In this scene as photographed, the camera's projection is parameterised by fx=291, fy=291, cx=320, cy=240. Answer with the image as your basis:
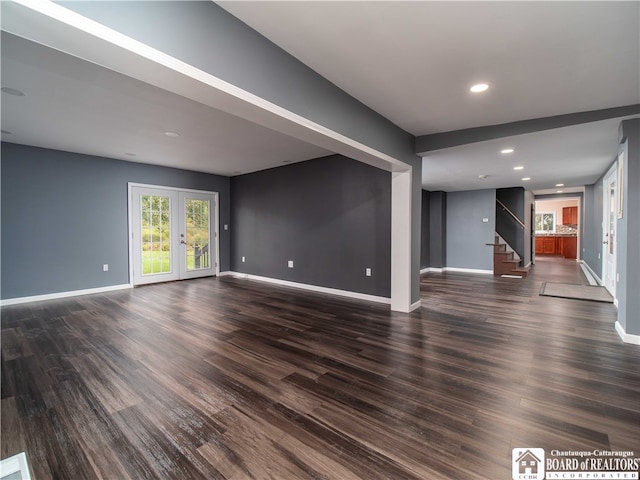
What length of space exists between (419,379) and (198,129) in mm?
3973

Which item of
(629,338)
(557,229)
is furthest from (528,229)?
(629,338)

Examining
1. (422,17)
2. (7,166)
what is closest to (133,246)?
(7,166)

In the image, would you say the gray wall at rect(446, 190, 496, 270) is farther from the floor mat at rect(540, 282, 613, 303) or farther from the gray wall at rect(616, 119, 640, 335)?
the gray wall at rect(616, 119, 640, 335)

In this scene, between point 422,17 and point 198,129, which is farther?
point 198,129

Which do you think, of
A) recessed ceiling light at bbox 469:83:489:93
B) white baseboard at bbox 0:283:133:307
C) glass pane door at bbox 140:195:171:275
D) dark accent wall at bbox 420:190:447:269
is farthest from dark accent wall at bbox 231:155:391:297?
dark accent wall at bbox 420:190:447:269

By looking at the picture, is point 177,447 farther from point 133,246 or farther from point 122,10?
point 133,246

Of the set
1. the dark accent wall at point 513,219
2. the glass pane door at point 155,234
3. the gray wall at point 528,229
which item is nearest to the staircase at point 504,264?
the dark accent wall at point 513,219

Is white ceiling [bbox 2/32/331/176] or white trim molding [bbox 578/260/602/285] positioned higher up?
white ceiling [bbox 2/32/331/176]

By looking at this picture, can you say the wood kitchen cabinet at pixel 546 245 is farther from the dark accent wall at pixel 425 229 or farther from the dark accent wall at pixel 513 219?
the dark accent wall at pixel 425 229

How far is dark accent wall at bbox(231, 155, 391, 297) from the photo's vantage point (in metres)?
4.90

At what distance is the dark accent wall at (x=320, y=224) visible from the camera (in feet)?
16.1

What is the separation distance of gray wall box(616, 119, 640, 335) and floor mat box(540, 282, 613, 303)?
204 cm

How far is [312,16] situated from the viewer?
1854 mm

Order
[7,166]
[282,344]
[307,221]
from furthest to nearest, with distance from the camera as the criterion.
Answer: [307,221] < [7,166] < [282,344]
